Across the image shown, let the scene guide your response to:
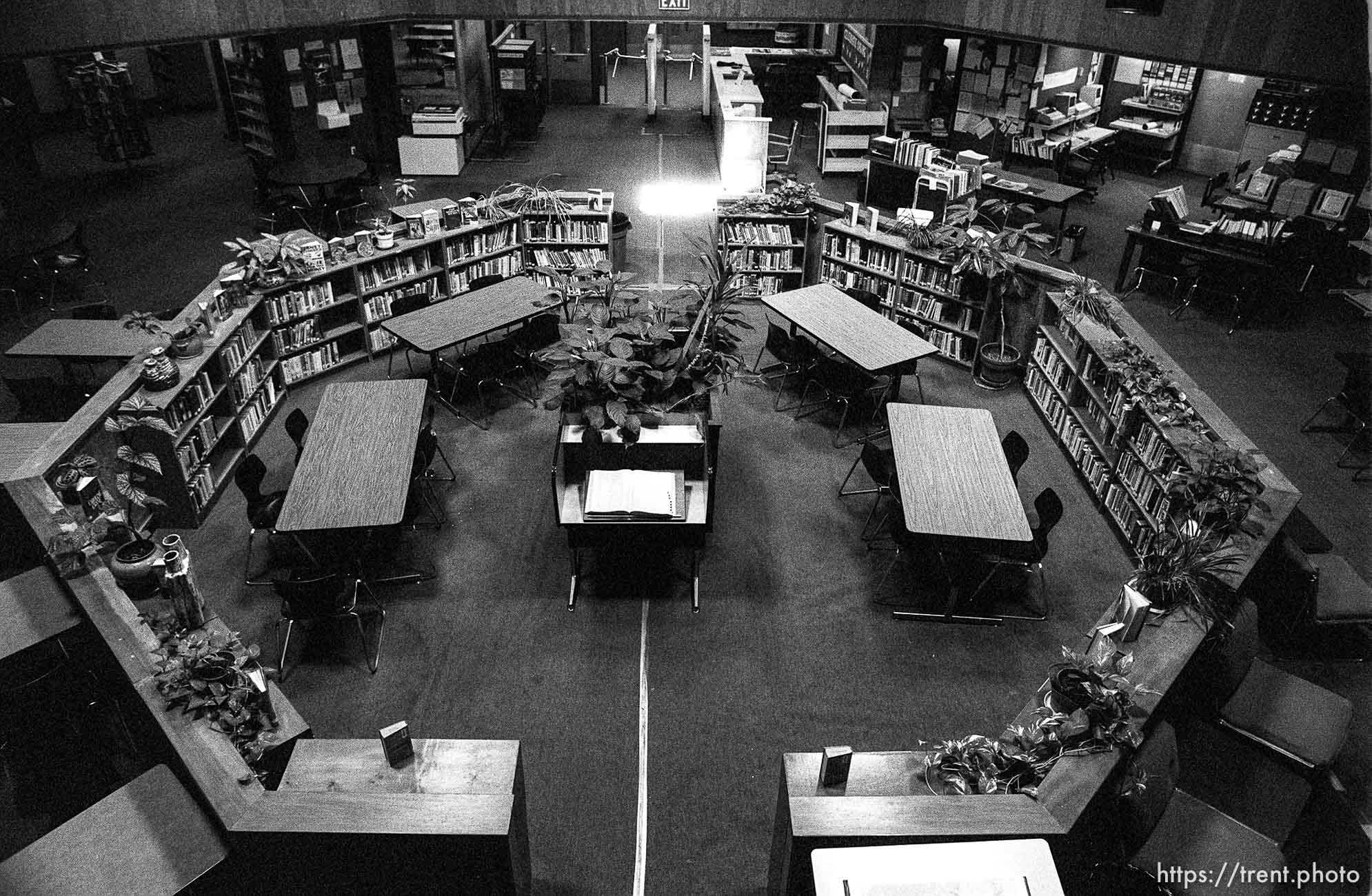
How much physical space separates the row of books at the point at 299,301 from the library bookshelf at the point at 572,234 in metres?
2.56

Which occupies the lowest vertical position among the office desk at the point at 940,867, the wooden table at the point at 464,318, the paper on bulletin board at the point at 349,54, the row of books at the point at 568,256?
the row of books at the point at 568,256

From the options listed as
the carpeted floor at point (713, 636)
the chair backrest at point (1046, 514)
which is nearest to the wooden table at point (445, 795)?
the carpeted floor at point (713, 636)

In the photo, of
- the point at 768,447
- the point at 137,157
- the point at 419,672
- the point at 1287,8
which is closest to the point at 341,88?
the point at 137,157

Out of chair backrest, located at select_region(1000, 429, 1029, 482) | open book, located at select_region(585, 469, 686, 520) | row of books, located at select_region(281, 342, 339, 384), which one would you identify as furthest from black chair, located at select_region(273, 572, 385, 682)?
chair backrest, located at select_region(1000, 429, 1029, 482)

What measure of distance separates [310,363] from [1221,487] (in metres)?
8.36

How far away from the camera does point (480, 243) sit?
10.1 metres

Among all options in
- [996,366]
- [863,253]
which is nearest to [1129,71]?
[863,253]

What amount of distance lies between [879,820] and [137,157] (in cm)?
1705

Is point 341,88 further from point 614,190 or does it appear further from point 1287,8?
point 1287,8

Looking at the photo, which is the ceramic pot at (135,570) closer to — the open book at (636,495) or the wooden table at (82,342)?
the open book at (636,495)

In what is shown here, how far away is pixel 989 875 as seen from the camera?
2.86 m

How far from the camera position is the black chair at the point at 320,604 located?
17.8ft

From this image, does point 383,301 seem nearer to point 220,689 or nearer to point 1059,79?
point 220,689

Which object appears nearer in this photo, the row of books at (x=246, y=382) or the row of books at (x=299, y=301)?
the row of books at (x=246, y=382)
